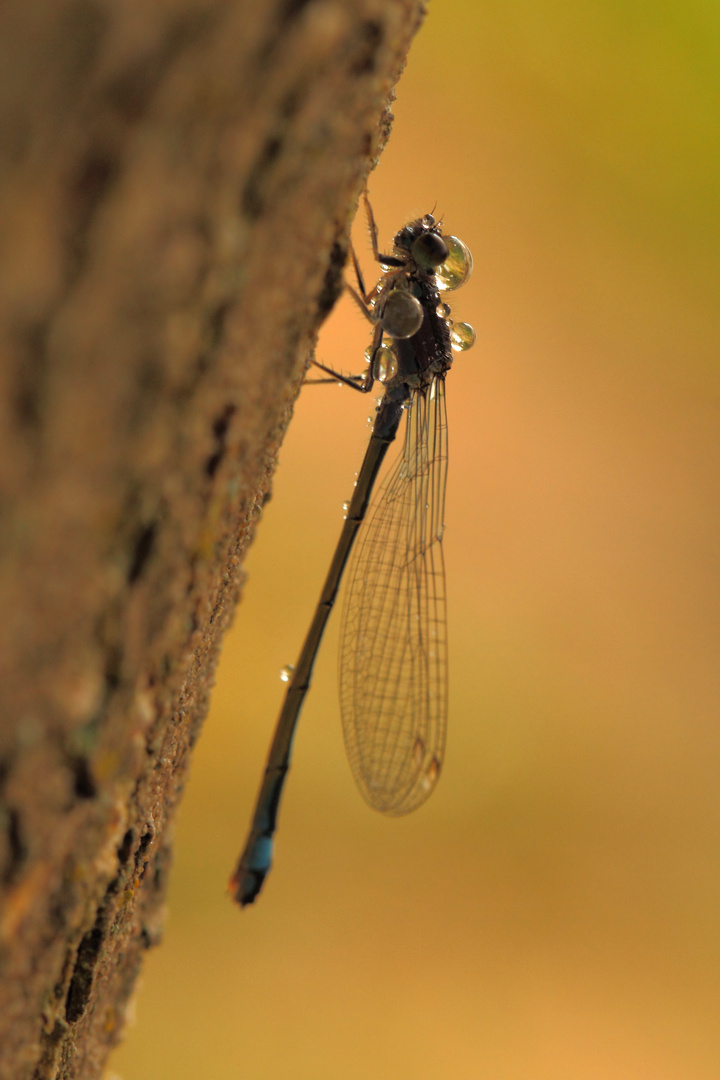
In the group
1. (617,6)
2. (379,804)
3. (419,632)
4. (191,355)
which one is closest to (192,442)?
(191,355)

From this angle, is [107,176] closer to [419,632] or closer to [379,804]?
[419,632]

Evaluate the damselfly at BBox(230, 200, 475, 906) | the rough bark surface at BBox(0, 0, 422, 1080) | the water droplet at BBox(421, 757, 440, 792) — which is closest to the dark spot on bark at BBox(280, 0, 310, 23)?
A: the rough bark surface at BBox(0, 0, 422, 1080)

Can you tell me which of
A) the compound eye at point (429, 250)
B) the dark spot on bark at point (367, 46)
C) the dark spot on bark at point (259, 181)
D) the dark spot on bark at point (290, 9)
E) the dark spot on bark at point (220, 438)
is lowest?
the dark spot on bark at point (220, 438)

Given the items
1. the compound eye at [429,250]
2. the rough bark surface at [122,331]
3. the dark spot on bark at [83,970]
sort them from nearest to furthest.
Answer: the rough bark surface at [122,331] → the dark spot on bark at [83,970] → the compound eye at [429,250]

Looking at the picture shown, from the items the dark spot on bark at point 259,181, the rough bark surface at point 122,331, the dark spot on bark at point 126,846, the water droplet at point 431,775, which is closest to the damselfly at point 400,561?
the water droplet at point 431,775

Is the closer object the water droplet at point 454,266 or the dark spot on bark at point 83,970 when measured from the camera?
the dark spot on bark at point 83,970

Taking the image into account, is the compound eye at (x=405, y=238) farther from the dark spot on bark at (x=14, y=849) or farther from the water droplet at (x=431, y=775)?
the dark spot on bark at (x=14, y=849)
